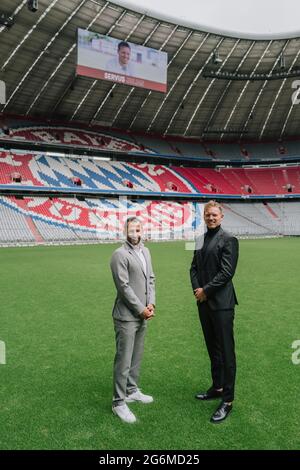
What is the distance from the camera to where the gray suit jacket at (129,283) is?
3936mm

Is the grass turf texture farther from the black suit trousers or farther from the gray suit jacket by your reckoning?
the gray suit jacket

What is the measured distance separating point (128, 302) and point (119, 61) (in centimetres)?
3059

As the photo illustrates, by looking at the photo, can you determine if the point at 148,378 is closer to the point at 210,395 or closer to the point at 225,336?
the point at 210,395

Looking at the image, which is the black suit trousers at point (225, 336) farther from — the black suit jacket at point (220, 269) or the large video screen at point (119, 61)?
the large video screen at point (119, 61)

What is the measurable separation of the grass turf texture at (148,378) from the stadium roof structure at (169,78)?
2629cm

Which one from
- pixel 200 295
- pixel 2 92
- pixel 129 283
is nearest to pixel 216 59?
pixel 2 92

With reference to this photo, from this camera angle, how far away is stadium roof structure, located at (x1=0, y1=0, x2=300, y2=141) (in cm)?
3045

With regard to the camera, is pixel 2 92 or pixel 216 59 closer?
pixel 216 59

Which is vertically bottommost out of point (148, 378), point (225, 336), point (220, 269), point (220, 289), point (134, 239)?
point (148, 378)

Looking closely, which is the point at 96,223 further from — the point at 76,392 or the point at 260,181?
the point at 76,392

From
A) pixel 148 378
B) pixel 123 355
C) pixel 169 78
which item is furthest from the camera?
pixel 169 78

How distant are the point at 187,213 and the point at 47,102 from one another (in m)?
20.1

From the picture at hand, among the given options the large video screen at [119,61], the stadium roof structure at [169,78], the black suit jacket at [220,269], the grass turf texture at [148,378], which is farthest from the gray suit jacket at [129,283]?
the stadium roof structure at [169,78]

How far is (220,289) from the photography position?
4059mm
